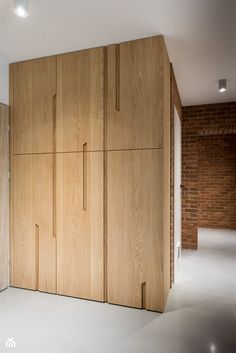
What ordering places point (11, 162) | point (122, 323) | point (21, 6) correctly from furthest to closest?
point (11, 162) < point (122, 323) < point (21, 6)

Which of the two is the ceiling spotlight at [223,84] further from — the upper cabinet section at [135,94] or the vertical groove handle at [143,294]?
the vertical groove handle at [143,294]

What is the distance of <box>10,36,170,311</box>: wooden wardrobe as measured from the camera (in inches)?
103

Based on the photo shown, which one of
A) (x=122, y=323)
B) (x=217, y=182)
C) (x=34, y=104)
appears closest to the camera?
(x=122, y=323)

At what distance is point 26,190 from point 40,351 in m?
1.76

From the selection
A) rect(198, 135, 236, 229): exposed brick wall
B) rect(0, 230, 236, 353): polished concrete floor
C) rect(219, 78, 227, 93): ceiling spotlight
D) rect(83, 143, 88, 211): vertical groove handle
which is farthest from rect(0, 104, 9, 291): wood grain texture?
rect(198, 135, 236, 229): exposed brick wall

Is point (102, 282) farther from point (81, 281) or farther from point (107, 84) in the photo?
point (107, 84)

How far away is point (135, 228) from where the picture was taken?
2.68 meters

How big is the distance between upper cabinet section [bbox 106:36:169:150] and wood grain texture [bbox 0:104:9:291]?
4.37 ft

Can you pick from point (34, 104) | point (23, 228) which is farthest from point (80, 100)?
point (23, 228)

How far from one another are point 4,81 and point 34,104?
51cm

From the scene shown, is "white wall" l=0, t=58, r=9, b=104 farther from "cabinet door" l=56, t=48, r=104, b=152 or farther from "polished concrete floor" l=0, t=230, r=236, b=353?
"polished concrete floor" l=0, t=230, r=236, b=353

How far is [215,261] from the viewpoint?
415 centimetres

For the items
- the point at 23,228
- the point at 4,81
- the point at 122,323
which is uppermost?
the point at 4,81

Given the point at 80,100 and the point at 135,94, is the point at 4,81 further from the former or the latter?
the point at 135,94
